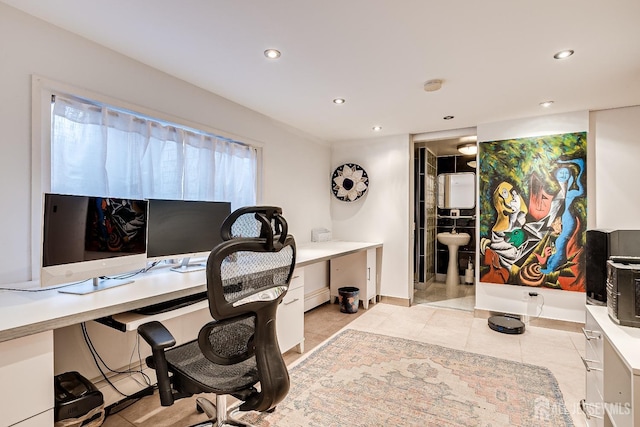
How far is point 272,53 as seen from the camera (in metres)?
2.08

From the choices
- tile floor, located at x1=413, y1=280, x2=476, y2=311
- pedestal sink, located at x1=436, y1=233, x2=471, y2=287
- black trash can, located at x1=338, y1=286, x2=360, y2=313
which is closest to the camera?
black trash can, located at x1=338, y1=286, x2=360, y2=313

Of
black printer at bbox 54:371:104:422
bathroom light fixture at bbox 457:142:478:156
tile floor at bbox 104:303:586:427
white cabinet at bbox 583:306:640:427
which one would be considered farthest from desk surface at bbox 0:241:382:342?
bathroom light fixture at bbox 457:142:478:156

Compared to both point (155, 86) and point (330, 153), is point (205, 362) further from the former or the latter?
point (330, 153)

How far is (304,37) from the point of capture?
190cm

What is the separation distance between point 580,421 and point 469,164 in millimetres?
4227

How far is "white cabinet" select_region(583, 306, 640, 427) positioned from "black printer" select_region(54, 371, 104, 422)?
2.28m

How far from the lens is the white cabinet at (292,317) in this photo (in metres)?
2.60

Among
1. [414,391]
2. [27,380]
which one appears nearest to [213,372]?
[27,380]

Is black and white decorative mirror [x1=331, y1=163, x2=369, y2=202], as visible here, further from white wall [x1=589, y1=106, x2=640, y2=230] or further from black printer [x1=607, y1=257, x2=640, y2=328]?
black printer [x1=607, y1=257, x2=640, y2=328]

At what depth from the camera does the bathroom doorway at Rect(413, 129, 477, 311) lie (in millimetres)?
5188

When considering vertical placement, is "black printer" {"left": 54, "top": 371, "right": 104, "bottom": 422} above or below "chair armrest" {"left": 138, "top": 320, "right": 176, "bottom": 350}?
below

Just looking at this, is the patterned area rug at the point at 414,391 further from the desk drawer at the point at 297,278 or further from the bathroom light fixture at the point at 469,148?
the bathroom light fixture at the point at 469,148

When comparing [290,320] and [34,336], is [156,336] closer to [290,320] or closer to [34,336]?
[34,336]

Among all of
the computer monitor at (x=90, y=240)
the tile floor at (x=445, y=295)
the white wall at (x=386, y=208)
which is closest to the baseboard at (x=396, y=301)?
the white wall at (x=386, y=208)
